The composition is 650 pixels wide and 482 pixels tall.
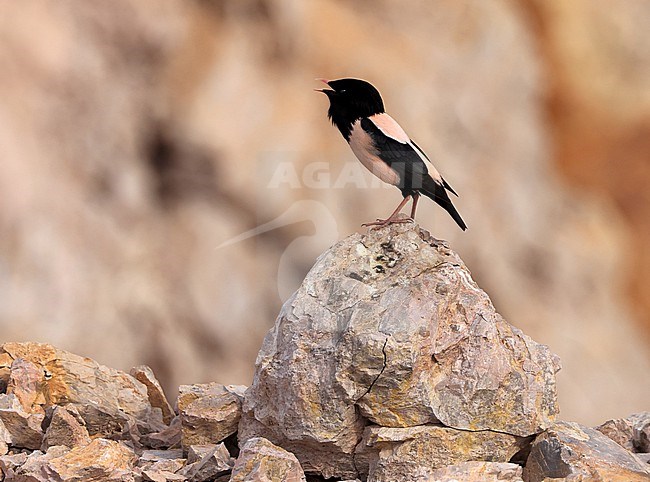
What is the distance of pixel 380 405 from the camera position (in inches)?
130

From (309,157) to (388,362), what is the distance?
251 inches

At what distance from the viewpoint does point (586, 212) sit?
1065 cm

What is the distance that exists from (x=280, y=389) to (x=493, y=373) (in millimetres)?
766

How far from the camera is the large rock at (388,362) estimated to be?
3.30 m

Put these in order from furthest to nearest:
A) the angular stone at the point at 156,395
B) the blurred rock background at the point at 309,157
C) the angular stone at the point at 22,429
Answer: the blurred rock background at the point at 309,157 → the angular stone at the point at 156,395 → the angular stone at the point at 22,429

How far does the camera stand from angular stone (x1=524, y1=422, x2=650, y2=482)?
3305mm

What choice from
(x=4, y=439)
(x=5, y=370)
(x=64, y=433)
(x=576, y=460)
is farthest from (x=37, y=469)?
(x=576, y=460)

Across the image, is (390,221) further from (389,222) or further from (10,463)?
(10,463)

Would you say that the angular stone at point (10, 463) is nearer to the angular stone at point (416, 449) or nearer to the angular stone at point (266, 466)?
the angular stone at point (266, 466)

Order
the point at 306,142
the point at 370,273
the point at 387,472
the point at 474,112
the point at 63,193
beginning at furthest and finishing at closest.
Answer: the point at 474,112 → the point at 306,142 → the point at 63,193 → the point at 370,273 → the point at 387,472

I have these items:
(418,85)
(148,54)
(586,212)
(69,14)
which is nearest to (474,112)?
(418,85)

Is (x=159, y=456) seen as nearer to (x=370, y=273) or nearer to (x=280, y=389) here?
(x=280, y=389)

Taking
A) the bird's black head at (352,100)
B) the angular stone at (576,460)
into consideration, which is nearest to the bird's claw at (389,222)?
the bird's black head at (352,100)

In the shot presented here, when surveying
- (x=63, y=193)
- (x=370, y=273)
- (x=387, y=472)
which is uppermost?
(x=63, y=193)
